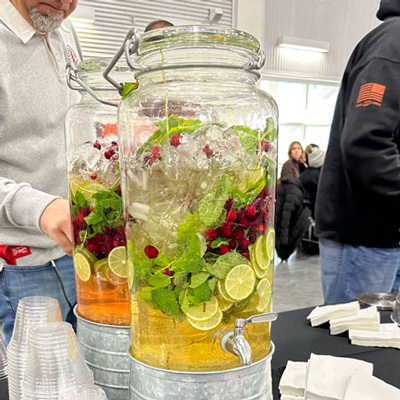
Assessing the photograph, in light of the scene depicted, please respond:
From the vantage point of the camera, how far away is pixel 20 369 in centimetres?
71

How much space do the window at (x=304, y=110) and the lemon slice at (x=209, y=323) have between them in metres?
6.36

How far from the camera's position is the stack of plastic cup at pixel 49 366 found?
613 millimetres

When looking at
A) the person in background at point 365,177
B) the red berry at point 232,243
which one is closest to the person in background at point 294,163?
the person in background at point 365,177

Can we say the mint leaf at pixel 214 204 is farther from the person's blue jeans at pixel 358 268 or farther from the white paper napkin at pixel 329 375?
the person's blue jeans at pixel 358 268

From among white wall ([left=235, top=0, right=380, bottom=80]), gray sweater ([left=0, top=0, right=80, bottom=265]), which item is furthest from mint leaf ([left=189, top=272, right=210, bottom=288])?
white wall ([left=235, top=0, right=380, bottom=80])

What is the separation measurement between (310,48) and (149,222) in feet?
20.2

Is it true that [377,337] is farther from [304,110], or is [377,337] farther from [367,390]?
[304,110]

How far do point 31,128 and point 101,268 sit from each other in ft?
2.19

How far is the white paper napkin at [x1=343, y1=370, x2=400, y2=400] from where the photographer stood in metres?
0.83

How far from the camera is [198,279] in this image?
56 cm

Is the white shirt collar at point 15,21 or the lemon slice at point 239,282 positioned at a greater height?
the white shirt collar at point 15,21

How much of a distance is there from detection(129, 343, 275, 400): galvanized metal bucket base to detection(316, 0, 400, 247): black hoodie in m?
1.22

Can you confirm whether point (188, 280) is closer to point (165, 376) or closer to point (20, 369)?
point (165, 376)

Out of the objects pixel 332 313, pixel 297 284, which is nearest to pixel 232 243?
pixel 332 313
